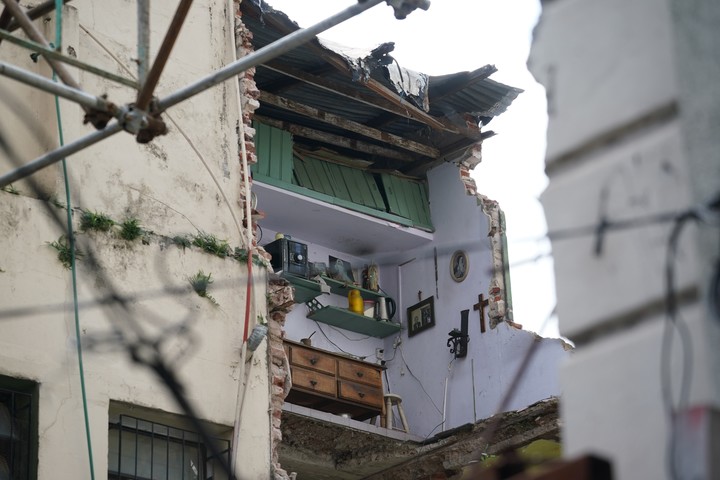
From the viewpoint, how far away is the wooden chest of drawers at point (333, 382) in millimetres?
14203

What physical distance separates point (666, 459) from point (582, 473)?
0.98 ft

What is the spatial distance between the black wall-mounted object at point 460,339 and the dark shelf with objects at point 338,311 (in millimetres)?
987

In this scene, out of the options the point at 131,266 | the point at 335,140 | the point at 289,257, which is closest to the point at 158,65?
the point at 131,266

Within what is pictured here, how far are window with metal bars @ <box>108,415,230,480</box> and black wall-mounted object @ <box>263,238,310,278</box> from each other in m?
6.25

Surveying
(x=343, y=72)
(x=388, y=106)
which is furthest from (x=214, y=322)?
(x=388, y=106)

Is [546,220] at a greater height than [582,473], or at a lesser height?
greater

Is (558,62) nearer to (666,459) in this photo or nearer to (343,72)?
(666,459)

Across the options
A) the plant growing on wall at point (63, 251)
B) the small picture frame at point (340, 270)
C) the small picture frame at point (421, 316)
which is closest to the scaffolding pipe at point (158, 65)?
the plant growing on wall at point (63, 251)

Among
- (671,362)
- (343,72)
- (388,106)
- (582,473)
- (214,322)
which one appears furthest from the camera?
(388,106)

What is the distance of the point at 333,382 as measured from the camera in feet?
47.5

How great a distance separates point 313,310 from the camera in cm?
1631

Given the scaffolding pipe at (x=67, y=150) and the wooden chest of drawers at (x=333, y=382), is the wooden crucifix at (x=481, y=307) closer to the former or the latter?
the wooden chest of drawers at (x=333, y=382)

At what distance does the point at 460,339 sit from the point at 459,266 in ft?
3.58

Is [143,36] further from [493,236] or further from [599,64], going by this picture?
[493,236]
